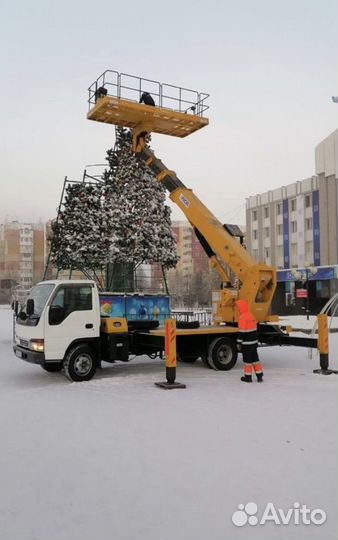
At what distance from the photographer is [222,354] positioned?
12.8 metres

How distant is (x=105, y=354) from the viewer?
37.9ft

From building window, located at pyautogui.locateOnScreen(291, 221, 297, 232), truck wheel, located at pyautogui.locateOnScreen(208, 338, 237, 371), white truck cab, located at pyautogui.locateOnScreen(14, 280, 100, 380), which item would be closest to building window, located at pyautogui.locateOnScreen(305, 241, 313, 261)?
building window, located at pyautogui.locateOnScreen(291, 221, 297, 232)

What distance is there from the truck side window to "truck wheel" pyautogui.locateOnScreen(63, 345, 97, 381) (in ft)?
2.41

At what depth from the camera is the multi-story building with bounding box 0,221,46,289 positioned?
120750 mm

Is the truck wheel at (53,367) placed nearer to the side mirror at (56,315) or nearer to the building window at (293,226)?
the side mirror at (56,315)

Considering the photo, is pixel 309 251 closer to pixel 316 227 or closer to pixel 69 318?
pixel 316 227

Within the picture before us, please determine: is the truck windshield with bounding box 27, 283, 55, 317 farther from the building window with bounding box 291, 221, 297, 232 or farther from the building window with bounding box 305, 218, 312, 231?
the building window with bounding box 291, 221, 297, 232

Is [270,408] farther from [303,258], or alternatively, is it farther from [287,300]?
[303,258]

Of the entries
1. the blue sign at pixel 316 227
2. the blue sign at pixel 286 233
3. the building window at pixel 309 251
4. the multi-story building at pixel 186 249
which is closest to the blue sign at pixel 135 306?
the blue sign at pixel 316 227

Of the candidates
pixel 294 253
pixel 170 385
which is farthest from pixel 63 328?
pixel 294 253

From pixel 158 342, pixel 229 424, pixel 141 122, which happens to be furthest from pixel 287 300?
pixel 229 424

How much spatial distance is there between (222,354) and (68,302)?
13.3 feet

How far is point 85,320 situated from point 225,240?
4.46 metres

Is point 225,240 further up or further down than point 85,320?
further up
